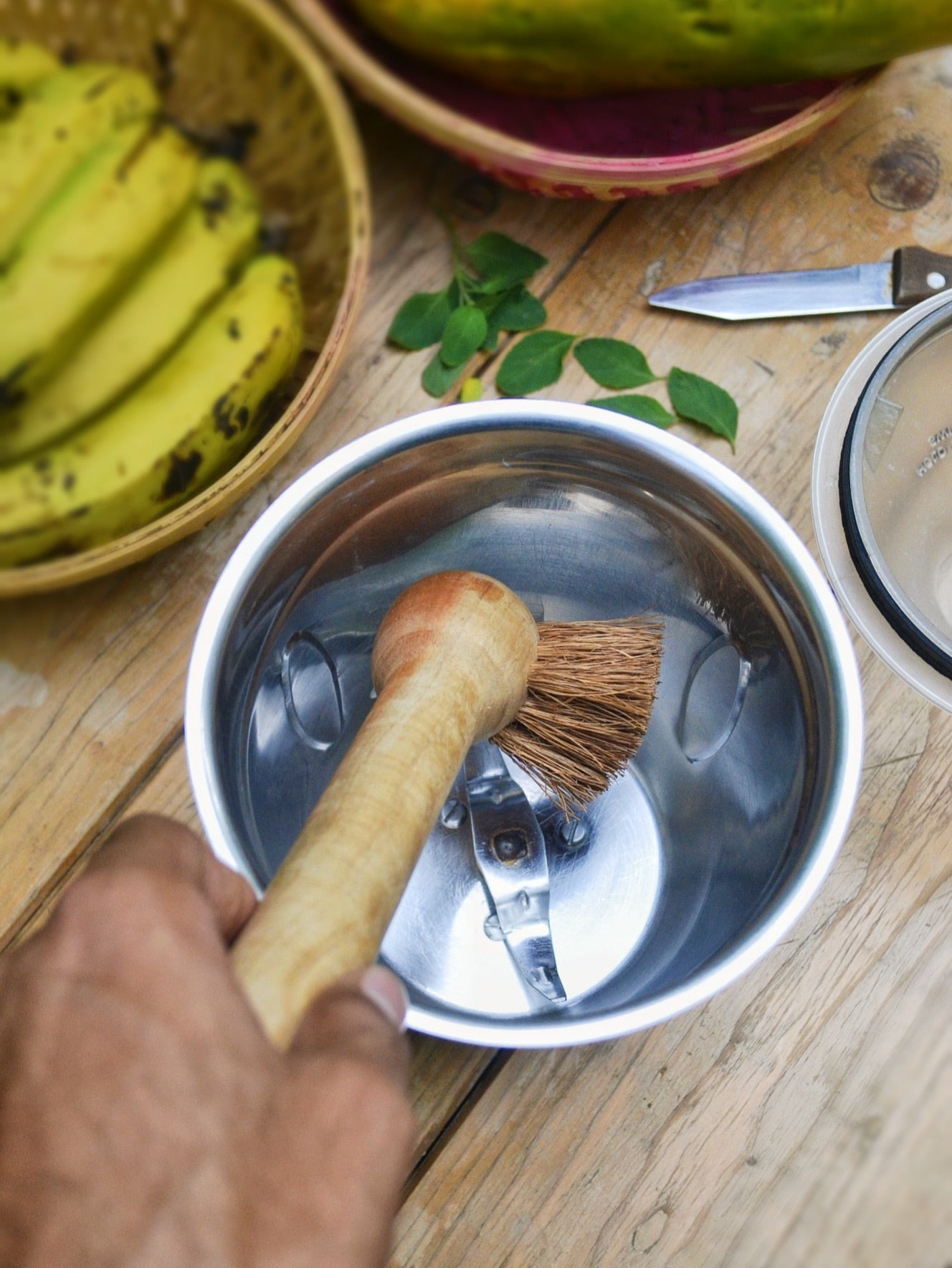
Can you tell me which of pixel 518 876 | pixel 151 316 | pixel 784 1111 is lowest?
pixel 784 1111

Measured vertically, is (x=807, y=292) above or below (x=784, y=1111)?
above

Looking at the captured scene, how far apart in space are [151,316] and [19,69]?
121 mm

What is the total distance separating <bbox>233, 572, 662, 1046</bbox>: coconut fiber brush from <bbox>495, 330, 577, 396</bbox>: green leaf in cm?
12

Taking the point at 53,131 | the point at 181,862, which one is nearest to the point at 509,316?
the point at 53,131

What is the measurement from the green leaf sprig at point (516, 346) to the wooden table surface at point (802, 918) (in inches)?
0.5

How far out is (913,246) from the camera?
0.52m

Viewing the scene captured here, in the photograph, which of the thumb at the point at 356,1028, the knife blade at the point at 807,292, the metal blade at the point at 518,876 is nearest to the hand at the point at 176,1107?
the thumb at the point at 356,1028

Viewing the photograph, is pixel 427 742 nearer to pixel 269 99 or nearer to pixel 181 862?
pixel 181 862

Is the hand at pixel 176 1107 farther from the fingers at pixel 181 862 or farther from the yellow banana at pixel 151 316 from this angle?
the yellow banana at pixel 151 316

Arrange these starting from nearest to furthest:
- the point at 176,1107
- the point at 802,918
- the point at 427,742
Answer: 1. the point at 176,1107
2. the point at 427,742
3. the point at 802,918

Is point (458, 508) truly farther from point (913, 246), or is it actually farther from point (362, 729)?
point (913, 246)

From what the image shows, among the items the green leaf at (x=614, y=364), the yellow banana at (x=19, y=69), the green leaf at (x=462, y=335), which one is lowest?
the green leaf at (x=614, y=364)

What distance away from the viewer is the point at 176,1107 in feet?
0.80

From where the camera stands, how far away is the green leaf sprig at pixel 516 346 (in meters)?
0.49
